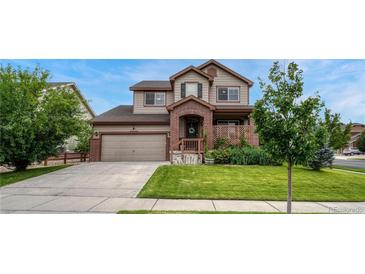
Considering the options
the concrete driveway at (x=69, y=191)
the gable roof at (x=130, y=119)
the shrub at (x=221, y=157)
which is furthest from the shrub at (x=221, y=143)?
the concrete driveway at (x=69, y=191)

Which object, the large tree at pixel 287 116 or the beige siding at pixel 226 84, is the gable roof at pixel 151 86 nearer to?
the beige siding at pixel 226 84

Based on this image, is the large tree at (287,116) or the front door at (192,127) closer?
the large tree at (287,116)

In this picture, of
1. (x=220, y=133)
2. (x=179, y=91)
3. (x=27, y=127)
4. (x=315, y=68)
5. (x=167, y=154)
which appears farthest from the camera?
(x=179, y=91)

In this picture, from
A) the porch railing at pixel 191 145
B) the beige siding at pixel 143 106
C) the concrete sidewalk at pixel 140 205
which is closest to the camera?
the concrete sidewalk at pixel 140 205

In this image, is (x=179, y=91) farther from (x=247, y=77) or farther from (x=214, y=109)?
(x=247, y=77)

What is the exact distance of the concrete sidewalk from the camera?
5.61 meters

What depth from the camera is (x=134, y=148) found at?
52.2 ft

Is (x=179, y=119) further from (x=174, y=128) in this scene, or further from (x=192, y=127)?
(x=192, y=127)

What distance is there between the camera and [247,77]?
1736 centimetres

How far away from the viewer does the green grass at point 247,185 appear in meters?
6.91

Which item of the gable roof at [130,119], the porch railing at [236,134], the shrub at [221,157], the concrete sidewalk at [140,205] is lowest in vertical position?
the concrete sidewalk at [140,205]
